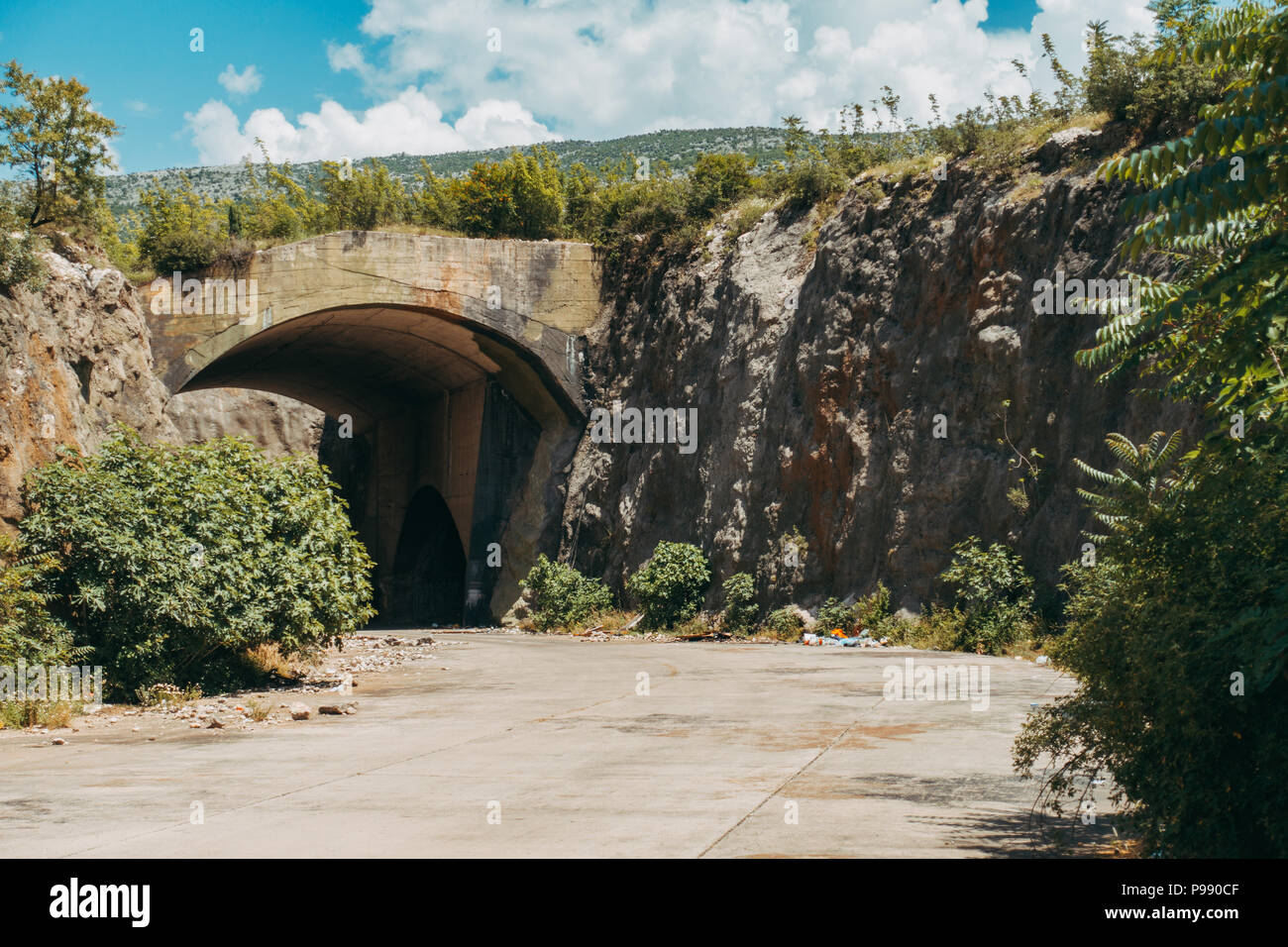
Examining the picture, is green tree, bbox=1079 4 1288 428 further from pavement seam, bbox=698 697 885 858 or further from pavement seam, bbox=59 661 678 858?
pavement seam, bbox=59 661 678 858

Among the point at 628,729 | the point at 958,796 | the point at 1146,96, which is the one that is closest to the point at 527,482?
the point at 1146,96

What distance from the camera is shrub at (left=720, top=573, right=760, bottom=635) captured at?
26.8 m

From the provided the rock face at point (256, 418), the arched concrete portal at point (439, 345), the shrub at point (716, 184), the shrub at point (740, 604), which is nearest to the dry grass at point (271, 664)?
the shrub at point (740, 604)

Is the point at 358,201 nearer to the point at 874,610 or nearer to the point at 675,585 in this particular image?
the point at 675,585

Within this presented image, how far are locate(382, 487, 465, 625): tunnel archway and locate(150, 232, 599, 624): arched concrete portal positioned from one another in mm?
2129

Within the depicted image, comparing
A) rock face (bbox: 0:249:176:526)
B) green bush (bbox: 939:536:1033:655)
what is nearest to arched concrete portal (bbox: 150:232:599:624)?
rock face (bbox: 0:249:176:526)

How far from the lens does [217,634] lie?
14.2 metres

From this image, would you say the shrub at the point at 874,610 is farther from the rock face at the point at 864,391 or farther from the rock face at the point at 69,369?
the rock face at the point at 69,369

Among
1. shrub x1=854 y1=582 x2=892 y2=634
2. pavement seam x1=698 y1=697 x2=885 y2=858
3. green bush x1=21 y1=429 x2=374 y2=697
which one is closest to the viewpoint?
pavement seam x1=698 y1=697 x2=885 y2=858

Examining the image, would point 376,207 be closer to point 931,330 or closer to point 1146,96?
point 931,330

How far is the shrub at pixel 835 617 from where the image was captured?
2417 centimetres

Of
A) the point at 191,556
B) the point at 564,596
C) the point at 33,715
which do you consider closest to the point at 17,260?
the point at 191,556

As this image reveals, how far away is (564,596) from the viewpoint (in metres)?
32.1

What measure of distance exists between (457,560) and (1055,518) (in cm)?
2799
